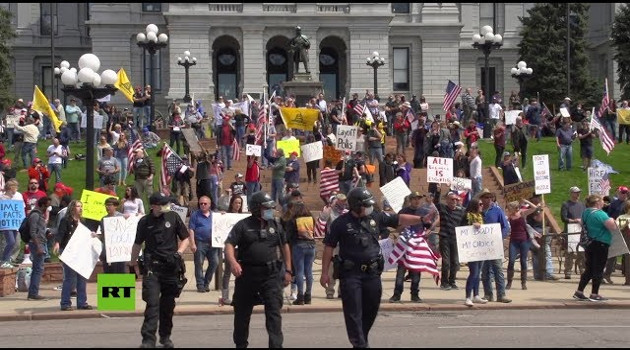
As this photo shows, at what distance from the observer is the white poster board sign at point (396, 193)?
70.8 feet

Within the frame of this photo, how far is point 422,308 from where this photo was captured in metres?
18.2

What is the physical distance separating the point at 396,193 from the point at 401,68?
173 ft

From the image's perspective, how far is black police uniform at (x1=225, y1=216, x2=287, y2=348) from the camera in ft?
40.9

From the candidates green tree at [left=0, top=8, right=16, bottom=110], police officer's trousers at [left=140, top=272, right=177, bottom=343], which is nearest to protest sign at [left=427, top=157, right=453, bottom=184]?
police officer's trousers at [left=140, top=272, right=177, bottom=343]

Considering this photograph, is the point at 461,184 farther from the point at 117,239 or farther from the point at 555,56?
the point at 555,56

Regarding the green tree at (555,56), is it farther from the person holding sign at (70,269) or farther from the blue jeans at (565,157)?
the person holding sign at (70,269)

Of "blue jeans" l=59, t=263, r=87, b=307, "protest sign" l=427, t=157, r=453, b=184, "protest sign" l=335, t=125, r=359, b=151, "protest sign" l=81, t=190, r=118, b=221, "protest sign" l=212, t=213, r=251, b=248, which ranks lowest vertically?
"blue jeans" l=59, t=263, r=87, b=307

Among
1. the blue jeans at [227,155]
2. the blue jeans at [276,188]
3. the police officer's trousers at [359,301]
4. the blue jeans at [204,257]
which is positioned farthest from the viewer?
the blue jeans at [227,155]

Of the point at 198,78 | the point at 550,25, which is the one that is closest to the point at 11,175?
the point at 198,78

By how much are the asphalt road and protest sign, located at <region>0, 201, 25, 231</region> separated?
405 cm

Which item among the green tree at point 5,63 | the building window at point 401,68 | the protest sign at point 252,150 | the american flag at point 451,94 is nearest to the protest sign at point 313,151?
the protest sign at point 252,150

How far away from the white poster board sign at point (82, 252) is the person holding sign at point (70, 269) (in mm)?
123


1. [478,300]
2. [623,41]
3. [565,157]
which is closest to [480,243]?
[478,300]

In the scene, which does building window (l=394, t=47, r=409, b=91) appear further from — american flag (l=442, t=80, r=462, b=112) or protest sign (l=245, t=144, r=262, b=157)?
protest sign (l=245, t=144, r=262, b=157)
